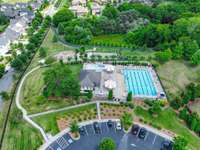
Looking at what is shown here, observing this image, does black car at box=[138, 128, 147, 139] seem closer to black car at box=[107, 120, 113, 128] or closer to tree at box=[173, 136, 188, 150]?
black car at box=[107, 120, 113, 128]

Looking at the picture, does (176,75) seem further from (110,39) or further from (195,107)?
(110,39)

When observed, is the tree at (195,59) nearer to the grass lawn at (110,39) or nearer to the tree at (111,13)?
the grass lawn at (110,39)

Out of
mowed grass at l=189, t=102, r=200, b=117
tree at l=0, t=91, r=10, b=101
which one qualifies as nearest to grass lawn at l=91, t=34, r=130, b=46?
mowed grass at l=189, t=102, r=200, b=117

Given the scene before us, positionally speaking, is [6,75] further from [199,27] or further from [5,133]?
A: [199,27]

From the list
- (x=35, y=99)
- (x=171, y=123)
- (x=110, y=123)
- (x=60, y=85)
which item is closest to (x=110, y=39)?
(x=60, y=85)

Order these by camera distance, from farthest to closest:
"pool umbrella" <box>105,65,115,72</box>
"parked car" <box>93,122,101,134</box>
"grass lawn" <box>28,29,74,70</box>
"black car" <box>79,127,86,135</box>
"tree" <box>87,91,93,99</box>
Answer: "grass lawn" <box>28,29,74,70</box>, "pool umbrella" <box>105,65,115,72</box>, "tree" <box>87,91,93,99</box>, "parked car" <box>93,122,101,134</box>, "black car" <box>79,127,86,135</box>

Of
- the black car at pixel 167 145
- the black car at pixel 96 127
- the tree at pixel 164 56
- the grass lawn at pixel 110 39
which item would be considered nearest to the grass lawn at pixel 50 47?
the grass lawn at pixel 110 39

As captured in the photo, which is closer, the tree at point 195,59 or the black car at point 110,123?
the black car at point 110,123
